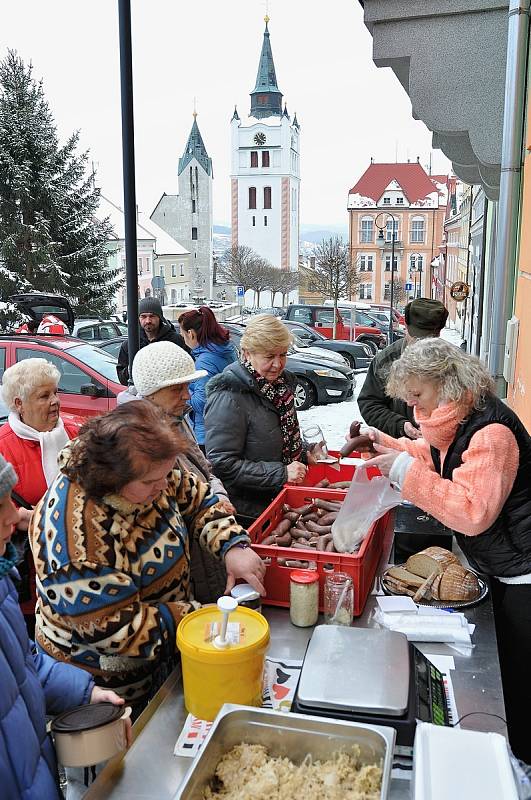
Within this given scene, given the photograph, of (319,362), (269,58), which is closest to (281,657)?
(319,362)

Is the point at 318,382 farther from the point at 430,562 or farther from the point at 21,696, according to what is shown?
the point at 21,696

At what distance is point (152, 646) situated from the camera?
1.96 meters

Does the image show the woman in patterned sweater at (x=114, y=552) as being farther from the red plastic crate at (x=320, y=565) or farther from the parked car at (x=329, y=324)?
the parked car at (x=329, y=324)

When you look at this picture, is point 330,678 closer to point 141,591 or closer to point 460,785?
point 460,785

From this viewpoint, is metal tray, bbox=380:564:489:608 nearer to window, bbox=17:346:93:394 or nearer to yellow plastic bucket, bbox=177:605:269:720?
yellow plastic bucket, bbox=177:605:269:720

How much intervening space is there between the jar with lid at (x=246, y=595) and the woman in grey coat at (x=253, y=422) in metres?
1.03

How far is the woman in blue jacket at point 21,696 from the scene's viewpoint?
61.5 inches

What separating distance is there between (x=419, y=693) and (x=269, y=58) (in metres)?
87.3

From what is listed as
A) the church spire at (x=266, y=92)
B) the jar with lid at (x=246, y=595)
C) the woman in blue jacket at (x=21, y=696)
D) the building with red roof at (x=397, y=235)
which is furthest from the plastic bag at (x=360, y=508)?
the church spire at (x=266, y=92)

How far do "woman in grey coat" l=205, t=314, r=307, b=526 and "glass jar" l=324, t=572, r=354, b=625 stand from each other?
1029 millimetres

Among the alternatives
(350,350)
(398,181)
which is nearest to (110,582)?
(350,350)

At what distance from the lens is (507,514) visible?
2.40m

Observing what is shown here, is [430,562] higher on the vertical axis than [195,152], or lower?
lower

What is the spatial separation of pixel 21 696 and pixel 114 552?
16.7 inches
